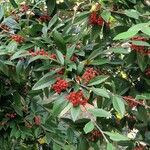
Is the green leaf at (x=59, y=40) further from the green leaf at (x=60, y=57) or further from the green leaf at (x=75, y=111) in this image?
the green leaf at (x=75, y=111)

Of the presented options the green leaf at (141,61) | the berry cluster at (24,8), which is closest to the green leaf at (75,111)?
the green leaf at (141,61)

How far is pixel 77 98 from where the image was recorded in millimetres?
1208

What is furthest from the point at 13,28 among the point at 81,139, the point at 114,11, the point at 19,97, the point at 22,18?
the point at 81,139

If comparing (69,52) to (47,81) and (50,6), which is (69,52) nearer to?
(47,81)

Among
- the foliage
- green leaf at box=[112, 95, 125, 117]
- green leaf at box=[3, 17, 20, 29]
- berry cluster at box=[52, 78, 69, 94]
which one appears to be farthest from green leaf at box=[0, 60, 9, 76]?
green leaf at box=[112, 95, 125, 117]

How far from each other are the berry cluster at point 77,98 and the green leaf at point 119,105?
0.46ft

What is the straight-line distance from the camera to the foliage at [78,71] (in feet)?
4.17

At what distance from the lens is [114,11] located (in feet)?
4.87

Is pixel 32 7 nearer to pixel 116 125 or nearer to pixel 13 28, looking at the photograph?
pixel 13 28

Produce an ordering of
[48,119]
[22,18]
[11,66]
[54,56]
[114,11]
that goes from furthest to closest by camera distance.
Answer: [48,119], [22,18], [11,66], [114,11], [54,56]

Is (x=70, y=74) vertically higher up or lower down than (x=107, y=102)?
higher up

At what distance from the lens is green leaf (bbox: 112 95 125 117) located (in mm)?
1290

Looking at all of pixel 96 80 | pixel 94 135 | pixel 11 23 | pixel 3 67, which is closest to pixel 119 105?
pixel 96 80

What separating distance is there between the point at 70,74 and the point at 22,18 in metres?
0.61
